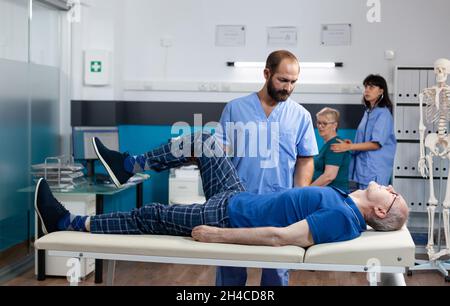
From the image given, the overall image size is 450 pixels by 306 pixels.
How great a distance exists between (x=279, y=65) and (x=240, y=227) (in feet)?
2.44

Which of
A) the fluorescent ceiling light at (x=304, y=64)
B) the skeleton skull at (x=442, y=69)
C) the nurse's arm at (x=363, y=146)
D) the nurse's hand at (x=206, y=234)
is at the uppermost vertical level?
the fluorescent ceiling light at (x=304, y=64)

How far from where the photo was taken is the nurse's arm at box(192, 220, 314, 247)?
214 cm

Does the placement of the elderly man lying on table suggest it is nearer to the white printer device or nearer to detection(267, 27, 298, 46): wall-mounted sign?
the white printer device

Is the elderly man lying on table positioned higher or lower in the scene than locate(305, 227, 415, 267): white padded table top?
higher

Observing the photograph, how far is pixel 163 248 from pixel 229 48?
327cm

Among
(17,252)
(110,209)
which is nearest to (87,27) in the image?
(110,209)

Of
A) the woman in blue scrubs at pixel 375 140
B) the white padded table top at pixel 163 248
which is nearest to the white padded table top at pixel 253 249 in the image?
the white padded table top at pixel 163 248

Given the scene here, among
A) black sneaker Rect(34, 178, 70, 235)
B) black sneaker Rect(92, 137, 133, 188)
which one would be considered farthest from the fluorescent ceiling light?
black sneaker Rect(34, 178, 70, 235)

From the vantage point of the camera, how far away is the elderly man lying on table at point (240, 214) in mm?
2164

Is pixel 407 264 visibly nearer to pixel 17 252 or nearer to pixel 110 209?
pixel 17 252

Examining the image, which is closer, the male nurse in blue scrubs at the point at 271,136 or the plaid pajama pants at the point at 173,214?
the plaid pajama pants at the point at 173,214

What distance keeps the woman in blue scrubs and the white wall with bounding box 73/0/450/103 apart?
2.57ft

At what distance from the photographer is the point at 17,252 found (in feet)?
13.3

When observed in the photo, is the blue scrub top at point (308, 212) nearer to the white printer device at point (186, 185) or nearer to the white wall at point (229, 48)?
the white printer device at point (186, 185)
